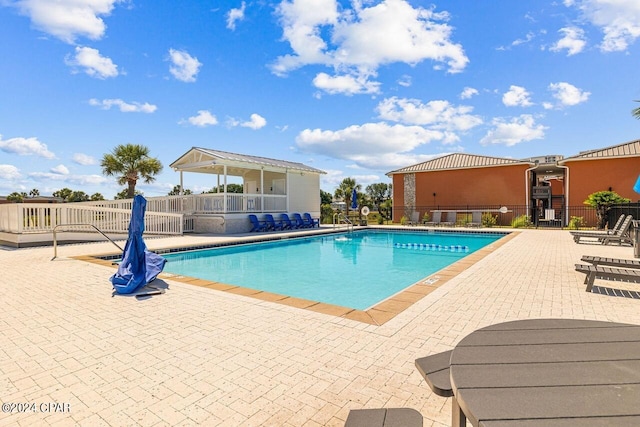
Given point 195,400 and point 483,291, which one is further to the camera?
point 483,291

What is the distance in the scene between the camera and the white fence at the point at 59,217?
11188 mm

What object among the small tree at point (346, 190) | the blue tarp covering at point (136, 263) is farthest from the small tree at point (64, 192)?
the blue tarp covering at point (136, 263)

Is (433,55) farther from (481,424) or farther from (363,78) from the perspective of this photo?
(481,424)

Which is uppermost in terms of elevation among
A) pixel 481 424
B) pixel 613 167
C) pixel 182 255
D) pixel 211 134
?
pixel 211 134

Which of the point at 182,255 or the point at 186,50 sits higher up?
the point at 186,50

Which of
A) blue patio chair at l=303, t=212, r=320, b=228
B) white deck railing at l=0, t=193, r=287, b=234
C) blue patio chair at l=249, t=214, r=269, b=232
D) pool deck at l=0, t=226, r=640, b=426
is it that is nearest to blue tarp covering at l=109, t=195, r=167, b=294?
pool deck at l=0, t=226, r=640, b=426

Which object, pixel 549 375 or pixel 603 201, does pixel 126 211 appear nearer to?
pixel 549 375

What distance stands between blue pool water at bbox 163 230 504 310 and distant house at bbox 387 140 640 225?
7238mm

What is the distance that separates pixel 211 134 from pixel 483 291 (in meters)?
20.8

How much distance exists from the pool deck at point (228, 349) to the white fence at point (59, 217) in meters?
7.60

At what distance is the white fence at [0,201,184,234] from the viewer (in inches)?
440

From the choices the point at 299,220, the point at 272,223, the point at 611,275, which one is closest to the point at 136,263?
the point at 611,275

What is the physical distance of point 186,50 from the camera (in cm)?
1320

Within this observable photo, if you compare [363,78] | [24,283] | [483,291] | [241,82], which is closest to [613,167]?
[363,78]
